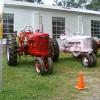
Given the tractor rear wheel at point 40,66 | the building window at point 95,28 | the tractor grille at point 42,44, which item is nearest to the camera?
the tractor rear wheel at point 40,66

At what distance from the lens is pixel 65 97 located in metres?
7.64

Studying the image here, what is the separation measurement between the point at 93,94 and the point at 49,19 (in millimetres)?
13288

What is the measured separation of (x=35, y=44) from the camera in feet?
37.2

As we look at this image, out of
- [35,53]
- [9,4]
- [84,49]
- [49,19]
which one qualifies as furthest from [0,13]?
[49,19]

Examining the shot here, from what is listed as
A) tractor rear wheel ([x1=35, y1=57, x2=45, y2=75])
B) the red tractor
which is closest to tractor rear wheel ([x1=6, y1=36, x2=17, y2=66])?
the red tractor

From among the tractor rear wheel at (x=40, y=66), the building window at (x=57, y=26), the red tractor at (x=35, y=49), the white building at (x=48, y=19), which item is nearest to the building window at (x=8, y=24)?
the white building at (x=48, y=19)

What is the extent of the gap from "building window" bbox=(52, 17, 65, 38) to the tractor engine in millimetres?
9079

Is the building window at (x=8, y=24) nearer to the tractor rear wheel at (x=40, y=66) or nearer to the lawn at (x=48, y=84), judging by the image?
the lawn at (x=48, y=84)

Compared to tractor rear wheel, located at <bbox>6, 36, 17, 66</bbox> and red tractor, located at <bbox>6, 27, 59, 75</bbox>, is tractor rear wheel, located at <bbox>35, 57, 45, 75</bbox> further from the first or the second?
tractor rear wheel, located at <bbox>6, 36, 17, 66</bbox>

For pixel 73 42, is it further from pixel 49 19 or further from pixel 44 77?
pixel 49 19

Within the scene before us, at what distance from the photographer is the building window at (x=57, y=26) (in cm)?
2133

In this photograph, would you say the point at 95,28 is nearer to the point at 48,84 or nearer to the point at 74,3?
the point at 48,84

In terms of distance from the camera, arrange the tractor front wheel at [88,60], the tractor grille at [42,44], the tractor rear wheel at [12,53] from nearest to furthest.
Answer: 1. the tractor grille at [42,44]
2. the tractor rear wheel at [12,53]
3. the tractor front wheel at [88,60]

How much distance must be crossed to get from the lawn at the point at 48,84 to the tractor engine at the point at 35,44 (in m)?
0.65
